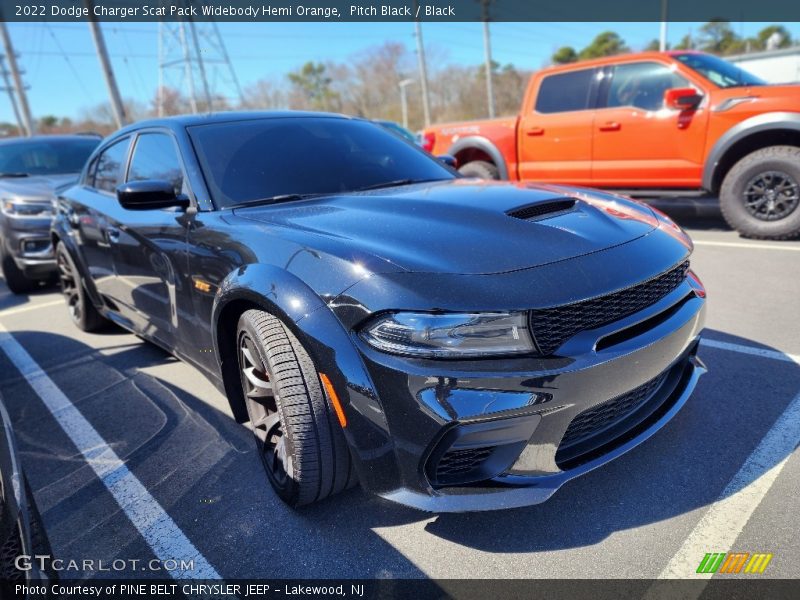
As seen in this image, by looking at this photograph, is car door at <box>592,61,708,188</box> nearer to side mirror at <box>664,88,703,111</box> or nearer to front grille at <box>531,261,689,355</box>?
side mirror at <box>664,88,703,111</box>

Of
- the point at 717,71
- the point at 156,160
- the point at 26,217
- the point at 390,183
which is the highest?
Answer: the point at 717,71

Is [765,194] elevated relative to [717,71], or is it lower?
lower

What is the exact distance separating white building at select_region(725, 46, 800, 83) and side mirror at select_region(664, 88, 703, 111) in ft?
88.2

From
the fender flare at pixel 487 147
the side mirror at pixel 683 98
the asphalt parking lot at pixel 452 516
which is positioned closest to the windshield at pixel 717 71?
the side mirror at pixel 683 98

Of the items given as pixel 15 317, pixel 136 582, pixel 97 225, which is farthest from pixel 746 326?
pixel 15 317

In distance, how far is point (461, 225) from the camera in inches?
83.0

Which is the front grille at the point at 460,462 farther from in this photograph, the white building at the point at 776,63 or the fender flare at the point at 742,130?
the white building at the point at 776,63

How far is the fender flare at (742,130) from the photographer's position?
5168 millimetres

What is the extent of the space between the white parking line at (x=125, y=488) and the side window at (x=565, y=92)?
6.18 metres

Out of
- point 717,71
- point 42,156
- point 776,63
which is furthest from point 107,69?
point 776,63

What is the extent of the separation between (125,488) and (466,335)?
70.7 inches

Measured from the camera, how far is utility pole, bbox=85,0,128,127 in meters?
13.3

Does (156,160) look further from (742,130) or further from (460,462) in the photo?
(742,130)

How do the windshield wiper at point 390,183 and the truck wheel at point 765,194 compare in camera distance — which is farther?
the truck wheel at point 765,194
